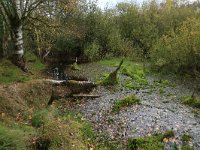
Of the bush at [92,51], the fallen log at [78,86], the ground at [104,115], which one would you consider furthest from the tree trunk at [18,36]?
the bush at [92,51]

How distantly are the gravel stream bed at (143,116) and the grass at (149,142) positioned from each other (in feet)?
1.33

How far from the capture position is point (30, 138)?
549 inches

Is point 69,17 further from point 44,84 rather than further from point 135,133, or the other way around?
point 135,133

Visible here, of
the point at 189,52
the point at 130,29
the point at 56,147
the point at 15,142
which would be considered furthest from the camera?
the point at 130,29

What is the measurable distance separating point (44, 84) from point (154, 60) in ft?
75.3

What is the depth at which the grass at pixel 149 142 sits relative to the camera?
16.3m

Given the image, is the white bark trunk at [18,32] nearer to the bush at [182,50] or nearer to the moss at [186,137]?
the bush at [182,50]

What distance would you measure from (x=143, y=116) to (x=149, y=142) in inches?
176

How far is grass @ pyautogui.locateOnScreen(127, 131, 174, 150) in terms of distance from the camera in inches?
643

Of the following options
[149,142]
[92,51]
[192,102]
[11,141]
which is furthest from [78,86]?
[92,51]

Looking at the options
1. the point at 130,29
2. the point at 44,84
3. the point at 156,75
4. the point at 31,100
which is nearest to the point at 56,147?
the point at 31,100

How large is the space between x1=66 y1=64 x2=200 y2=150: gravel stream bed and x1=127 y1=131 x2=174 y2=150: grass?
41 cm

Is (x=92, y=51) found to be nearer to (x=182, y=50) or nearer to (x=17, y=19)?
(x=182, y=50)

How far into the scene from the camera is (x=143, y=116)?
21.2 meters
